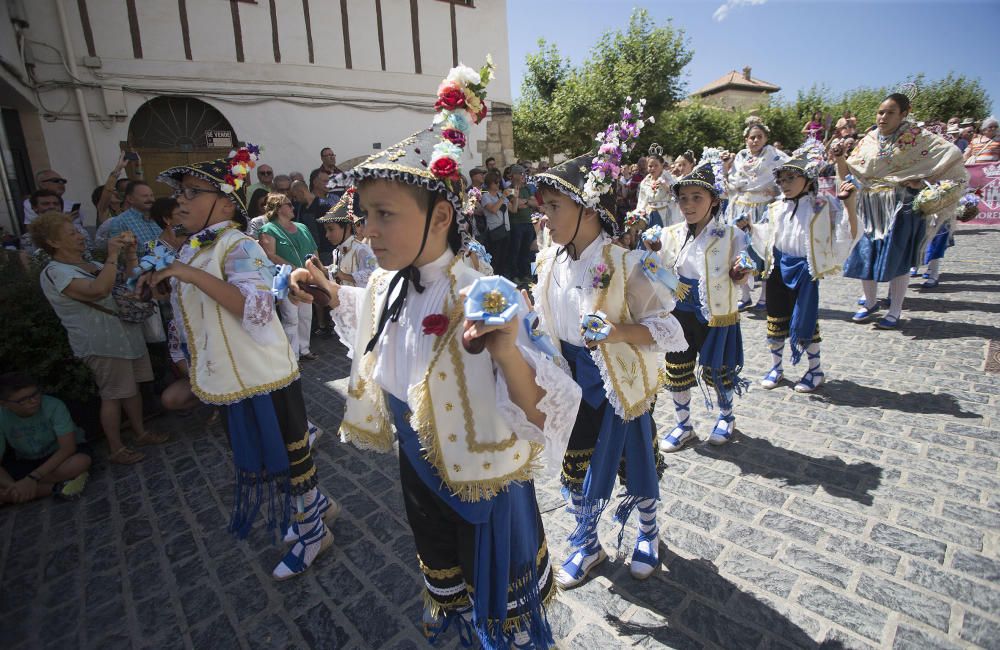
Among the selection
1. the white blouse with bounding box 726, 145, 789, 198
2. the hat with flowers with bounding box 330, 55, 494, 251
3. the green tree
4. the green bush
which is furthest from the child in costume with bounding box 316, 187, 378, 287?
the green tree

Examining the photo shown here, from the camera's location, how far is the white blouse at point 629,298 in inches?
107

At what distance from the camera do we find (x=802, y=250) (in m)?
5.06

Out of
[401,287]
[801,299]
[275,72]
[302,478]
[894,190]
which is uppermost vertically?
[275,72]

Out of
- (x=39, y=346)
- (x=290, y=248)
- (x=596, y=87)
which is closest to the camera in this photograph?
(x=39, y=346)

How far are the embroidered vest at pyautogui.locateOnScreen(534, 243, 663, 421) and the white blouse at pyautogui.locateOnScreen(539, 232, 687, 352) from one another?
25 mm

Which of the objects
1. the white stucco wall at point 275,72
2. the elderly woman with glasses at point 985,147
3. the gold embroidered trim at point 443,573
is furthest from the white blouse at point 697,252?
the elderly woman with glasses at point 985,147

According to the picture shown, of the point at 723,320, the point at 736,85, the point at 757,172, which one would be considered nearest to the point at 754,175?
the point at 757,172

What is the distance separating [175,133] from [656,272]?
13.0 metres

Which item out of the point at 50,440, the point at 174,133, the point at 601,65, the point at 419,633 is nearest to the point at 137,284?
the point at 419,633

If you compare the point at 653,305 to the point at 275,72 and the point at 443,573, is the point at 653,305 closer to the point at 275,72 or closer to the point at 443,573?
the point at 443,573

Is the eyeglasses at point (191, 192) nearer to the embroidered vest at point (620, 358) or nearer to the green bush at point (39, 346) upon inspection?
the embroidered vest at point (620, 358)

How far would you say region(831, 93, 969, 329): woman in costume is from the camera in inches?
264

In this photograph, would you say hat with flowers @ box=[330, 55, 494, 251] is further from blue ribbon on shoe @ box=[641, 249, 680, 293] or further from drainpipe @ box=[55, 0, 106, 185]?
drainpipe @ box=[55, 0, 106, 185]

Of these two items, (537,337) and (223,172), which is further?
(223,172)
